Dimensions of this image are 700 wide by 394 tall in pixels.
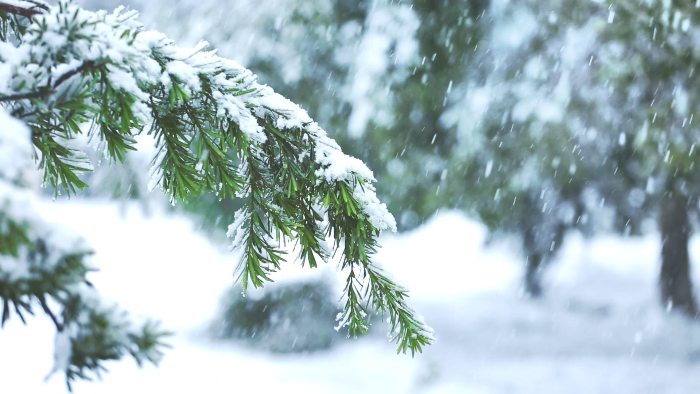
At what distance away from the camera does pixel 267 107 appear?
38.2 inches

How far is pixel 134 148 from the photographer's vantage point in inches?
35.0

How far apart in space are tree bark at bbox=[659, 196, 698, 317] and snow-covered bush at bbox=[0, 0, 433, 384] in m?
6.57

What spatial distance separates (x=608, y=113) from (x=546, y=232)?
3.18 metres

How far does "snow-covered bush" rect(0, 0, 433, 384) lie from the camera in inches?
20.1

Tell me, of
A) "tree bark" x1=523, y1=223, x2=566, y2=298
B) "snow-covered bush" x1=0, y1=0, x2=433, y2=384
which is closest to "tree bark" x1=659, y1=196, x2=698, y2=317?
"tree bark" x1=523, y1=223, x2=566, y2=298

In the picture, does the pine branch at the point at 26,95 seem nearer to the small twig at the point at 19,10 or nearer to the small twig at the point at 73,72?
the small twig at the point at 73,72

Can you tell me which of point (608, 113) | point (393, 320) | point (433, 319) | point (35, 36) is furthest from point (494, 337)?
point (35, 36)

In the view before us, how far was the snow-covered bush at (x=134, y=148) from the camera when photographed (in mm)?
512

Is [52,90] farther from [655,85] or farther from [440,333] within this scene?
[440,333]

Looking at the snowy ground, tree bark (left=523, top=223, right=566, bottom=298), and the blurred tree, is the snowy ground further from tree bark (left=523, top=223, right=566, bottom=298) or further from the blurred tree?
the blurred tree

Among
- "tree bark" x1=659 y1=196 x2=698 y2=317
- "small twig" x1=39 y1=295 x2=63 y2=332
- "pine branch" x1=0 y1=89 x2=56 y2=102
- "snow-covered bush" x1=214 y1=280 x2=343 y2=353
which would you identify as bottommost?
"small twig" x1=39 y1=295 x2=63 y2=332

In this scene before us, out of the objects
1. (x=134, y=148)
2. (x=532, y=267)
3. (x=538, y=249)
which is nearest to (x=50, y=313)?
(x=134, y=148)

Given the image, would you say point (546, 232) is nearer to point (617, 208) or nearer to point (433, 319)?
point (617, 208)

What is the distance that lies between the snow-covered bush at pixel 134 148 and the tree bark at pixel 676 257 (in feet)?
21.6
